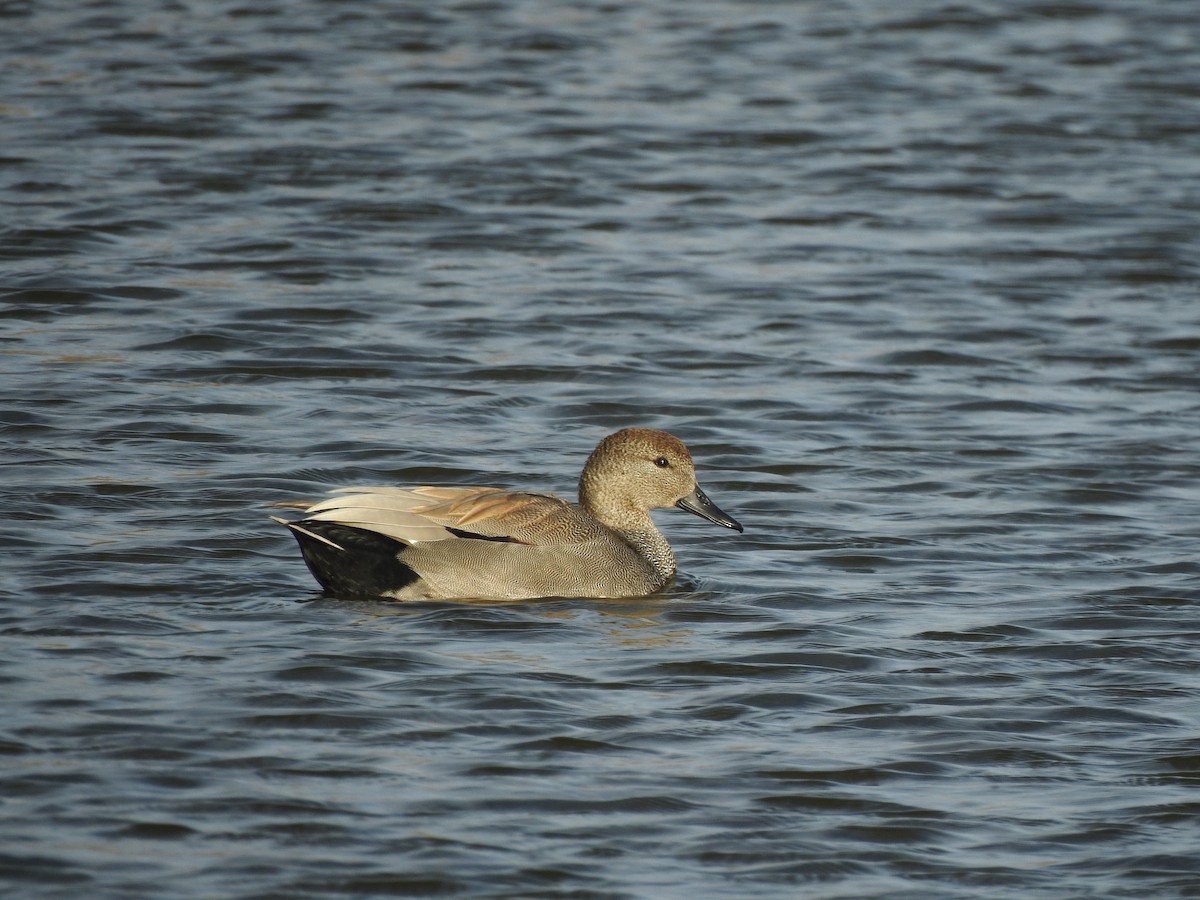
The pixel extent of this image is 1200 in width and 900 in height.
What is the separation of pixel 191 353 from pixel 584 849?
5965mm

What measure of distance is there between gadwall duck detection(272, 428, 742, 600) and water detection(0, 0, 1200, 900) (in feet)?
0.36

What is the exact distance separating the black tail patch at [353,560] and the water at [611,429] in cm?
8

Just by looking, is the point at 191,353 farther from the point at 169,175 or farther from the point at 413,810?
the point at 413,810

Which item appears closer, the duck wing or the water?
the water

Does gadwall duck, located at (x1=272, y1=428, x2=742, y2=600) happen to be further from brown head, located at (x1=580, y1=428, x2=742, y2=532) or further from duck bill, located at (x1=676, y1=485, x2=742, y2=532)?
duck bill, located at (x1=676, y1=485, x2=742, y2=532)

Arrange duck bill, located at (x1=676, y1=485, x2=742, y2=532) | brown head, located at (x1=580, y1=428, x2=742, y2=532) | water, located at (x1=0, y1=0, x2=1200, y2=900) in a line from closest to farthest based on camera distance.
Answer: water, located at (x1=0, y1=0, x2=1200, y2=900) < brown head, located at (x1=580, y1=428, x2=742, y2=532) < duck bill, located at (x1=676, y1=485, x2=742, y2=532)

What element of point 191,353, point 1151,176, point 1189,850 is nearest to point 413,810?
point 1189,850

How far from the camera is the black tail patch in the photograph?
303 inches

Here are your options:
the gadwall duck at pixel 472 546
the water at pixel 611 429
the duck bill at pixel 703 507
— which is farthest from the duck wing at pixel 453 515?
the duck bill at pixel 703 507

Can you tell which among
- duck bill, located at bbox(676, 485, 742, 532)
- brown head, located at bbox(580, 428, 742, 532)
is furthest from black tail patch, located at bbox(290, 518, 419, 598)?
duck bill, located at bbox(676, 485, 742, 532)

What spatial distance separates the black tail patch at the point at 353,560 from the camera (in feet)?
25.2

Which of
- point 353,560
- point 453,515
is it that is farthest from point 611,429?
point 353,560

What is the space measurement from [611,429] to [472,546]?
2676 mm

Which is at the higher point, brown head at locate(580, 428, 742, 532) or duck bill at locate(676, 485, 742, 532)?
brown head at locate(580, 428, 742, 532)
